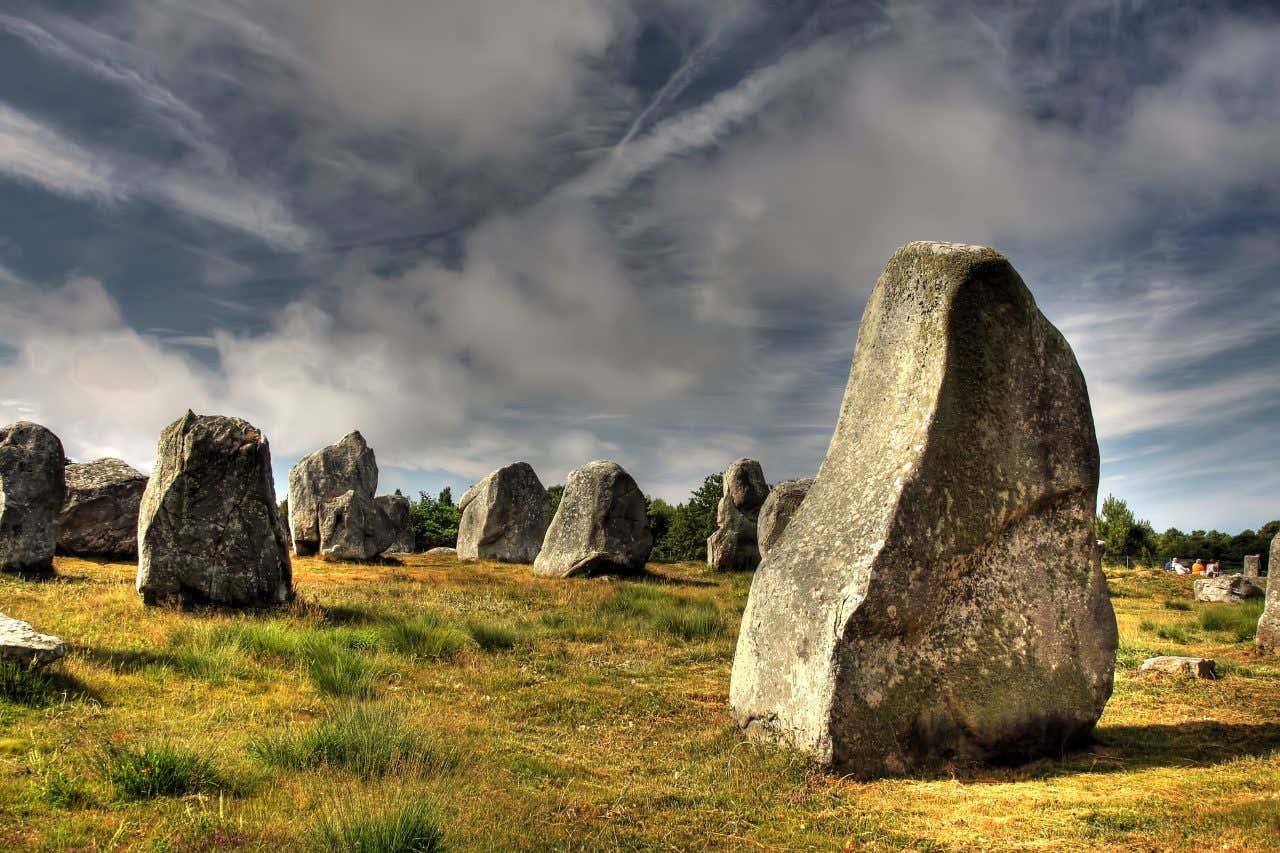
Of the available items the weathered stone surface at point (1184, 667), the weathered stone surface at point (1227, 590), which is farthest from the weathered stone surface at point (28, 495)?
the weathered stone surface at point (1227, 590)

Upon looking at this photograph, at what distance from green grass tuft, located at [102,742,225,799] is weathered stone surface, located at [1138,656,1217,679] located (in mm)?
10018

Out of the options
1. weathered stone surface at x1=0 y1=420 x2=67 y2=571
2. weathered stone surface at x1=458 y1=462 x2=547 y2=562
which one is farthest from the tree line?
weathered stone surface at x1=0 y1=420 x2=67 y2=571

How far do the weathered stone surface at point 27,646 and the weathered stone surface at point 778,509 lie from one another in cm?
1819

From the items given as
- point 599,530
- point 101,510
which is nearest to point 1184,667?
point 599,530

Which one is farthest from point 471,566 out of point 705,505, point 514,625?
point 705,505

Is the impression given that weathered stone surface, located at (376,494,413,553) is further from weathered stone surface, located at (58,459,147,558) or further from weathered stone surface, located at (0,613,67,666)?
weathered stone surface, located at (0,613,67,666)

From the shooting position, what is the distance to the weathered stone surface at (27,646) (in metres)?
7.00

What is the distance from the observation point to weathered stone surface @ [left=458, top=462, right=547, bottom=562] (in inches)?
1078

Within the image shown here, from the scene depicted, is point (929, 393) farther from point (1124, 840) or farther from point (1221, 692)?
point (1221, 692)

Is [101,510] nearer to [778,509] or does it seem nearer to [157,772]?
[778,509]

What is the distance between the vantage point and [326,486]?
98.8 feet

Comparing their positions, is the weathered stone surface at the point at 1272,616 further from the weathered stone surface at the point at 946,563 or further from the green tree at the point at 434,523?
the green tree at the point at 434,523

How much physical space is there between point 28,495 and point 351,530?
9356 mm

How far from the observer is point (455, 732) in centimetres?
691
